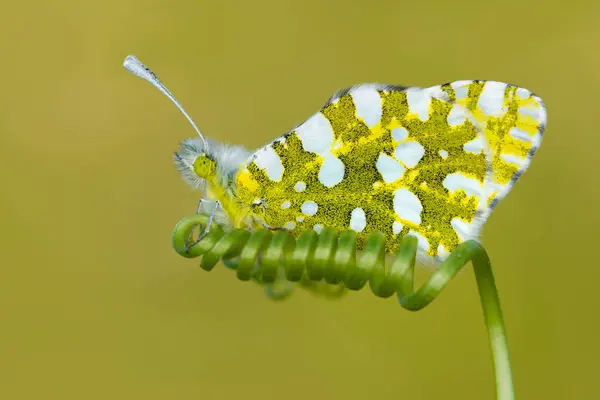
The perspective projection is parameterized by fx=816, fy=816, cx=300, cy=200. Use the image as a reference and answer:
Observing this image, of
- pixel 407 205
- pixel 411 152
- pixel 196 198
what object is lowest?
pixel 407 205

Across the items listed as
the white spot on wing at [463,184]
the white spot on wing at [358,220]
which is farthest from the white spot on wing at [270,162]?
the white spot on wing at [463,184]

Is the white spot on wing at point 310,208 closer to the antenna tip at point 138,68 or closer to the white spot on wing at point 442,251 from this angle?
the white spot on wing at point 442,251

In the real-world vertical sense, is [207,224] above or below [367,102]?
below

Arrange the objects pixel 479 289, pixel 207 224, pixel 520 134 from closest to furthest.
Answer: pixel 479 289
pixel 207 224
pixel 520 134

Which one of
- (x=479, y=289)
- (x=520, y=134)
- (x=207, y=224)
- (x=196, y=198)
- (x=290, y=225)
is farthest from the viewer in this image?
(x=196, y=198)

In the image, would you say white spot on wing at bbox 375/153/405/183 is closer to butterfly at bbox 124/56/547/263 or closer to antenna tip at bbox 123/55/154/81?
butterfly at bbox 124/56/547/263

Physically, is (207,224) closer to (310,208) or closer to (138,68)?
(310,208)

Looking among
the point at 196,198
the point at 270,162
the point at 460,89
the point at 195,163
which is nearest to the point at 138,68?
the point at 195,163

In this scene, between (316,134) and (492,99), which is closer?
(492,99)
